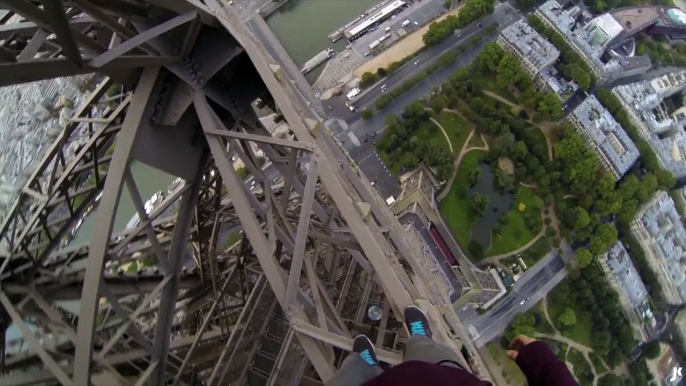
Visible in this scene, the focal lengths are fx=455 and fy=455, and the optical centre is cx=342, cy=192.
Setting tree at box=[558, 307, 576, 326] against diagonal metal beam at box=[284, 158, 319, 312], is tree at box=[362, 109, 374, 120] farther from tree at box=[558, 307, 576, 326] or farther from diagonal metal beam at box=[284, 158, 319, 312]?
diagonal metal beam at box=[284, 158, 319, 312]

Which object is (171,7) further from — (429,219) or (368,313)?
(429,219)

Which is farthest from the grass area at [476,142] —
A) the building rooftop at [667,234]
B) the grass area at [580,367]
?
the grass area at [580,367]

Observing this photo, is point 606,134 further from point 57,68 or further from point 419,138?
point 57,68

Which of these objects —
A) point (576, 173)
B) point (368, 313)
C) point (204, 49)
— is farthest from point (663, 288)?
point (204, 49)

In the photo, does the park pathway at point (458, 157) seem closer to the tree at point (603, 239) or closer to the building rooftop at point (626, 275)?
the tree at point (603, 239)

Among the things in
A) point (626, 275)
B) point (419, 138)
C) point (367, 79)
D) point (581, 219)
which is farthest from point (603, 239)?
point (367, 79)
